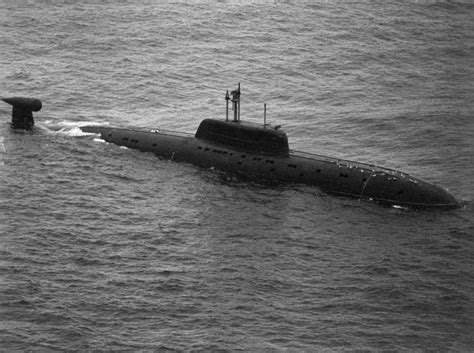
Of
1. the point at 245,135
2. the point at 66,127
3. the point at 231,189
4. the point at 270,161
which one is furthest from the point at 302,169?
the point at 66,127

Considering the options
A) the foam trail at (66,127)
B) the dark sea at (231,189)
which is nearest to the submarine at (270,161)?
the dark sea at (231,189)

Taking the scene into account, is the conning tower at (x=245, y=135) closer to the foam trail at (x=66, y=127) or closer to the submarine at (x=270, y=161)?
the submarine at (x=270, y=161)

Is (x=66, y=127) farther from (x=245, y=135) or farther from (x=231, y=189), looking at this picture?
(x=231, y=189)

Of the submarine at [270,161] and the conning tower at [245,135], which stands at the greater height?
the conning tower at [245,135]

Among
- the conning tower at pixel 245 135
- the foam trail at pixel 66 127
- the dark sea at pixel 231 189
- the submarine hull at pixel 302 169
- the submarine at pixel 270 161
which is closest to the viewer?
the dark sea at pixel 231 189

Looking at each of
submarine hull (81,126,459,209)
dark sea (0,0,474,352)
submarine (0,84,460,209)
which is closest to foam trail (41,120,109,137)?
dark sea (0,0,474,352)

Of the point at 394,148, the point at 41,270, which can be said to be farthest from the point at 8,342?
the point at 394,148

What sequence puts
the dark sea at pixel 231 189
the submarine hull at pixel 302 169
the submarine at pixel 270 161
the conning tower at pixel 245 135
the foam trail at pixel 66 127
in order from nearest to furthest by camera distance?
the dark sea at pixel 231 189
the submarine hull at pixel 302 169
the submarine at pixel 270 161
the conning tower at pixel 245 135
the foam trail at pixel 66 127
